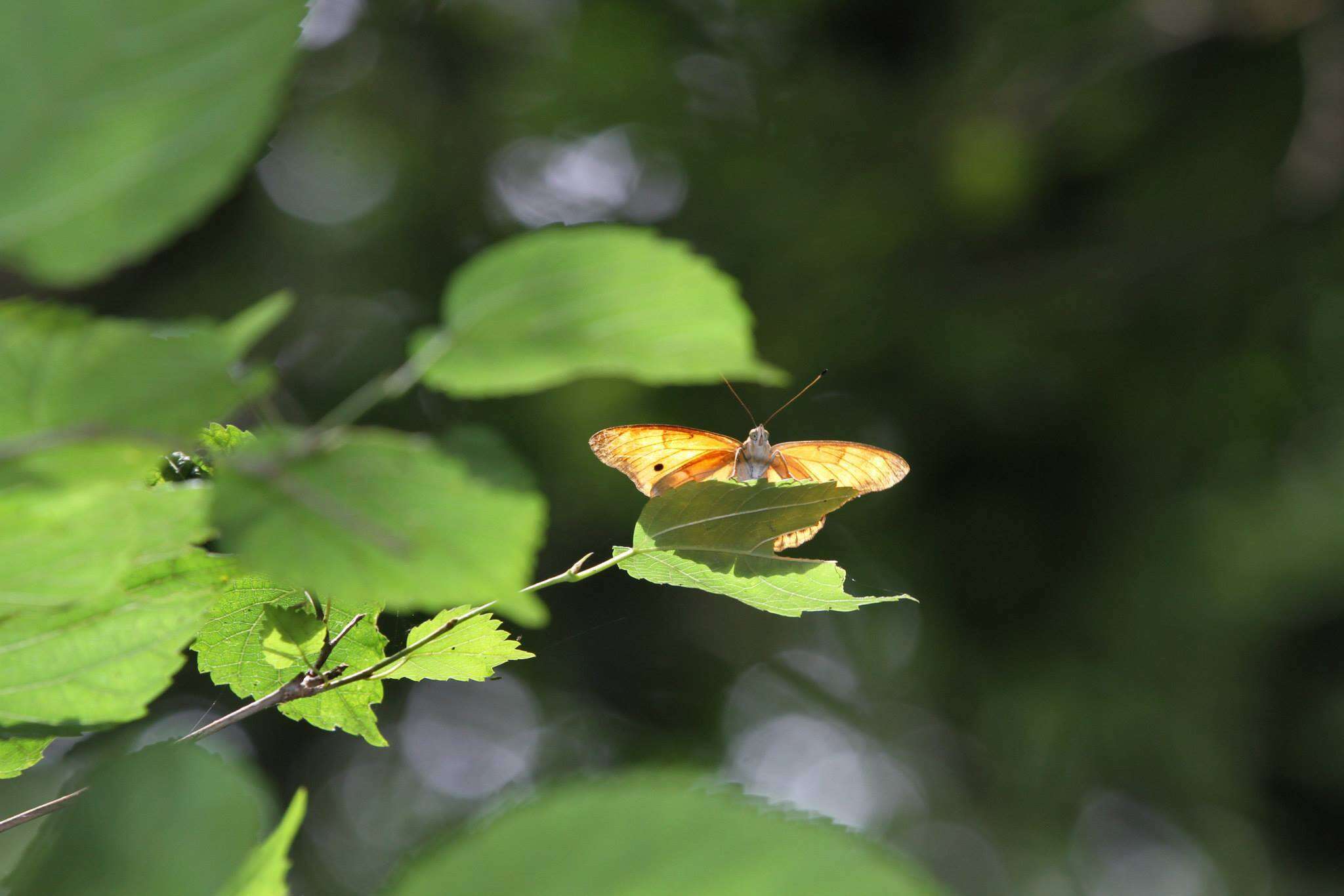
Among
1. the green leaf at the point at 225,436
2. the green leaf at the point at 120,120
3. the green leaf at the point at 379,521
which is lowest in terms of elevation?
the green leaf at the point at 225,436

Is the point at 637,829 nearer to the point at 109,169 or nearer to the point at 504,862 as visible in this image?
the point at 504,862

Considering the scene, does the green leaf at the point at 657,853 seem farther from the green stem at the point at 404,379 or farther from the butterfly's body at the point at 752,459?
the butterfly's body at the point at 752,459

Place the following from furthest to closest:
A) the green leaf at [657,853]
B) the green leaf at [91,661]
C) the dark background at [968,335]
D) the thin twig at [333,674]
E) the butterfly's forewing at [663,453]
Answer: the dark background at [968,335], the butterfly's forewing at [663,453], the thin twig at [333,674], the green leaf at [91,661], the green leaf at [657,853]

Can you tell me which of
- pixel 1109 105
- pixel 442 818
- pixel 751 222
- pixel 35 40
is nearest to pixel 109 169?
pixel 35 40

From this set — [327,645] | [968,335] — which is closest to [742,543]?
[327,645]

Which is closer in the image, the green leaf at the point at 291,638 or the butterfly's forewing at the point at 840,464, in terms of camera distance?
the green leaf at the point at 291,638

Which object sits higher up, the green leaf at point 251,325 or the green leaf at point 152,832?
the green leaf at point 251,325

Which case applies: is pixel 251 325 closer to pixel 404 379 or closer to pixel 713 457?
pixel 404 379

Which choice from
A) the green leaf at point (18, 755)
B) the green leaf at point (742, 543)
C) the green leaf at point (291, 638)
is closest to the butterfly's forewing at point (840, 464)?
the green leaf at point (742, 543)
